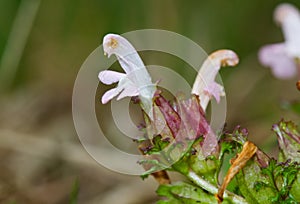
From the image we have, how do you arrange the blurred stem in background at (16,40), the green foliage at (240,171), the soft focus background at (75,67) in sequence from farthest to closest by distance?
the blurred stem in background at (16,40) → the soft focus background at (75,67) → the green foliage at (240,171)

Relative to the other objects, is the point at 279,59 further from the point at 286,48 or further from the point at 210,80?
the point at 210,80

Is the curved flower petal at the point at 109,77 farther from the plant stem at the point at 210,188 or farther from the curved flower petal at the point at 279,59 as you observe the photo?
the curved flower petal at the point at 279,59

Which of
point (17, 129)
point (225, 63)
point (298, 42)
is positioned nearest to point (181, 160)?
point (225, 63)

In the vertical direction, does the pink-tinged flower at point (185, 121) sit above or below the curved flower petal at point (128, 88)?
below

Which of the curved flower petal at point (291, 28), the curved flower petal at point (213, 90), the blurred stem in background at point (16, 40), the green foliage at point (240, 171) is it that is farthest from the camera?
the blurred stem in background at point (16, 40)

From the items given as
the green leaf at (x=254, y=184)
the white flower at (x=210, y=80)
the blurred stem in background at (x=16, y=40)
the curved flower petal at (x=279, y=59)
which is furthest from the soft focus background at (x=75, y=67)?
the green leaf at (x=254, y=184)

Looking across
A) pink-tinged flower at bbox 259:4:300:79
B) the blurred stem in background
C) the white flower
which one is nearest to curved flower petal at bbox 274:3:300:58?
pink-tinged flower at bbox 259:4:300:79
